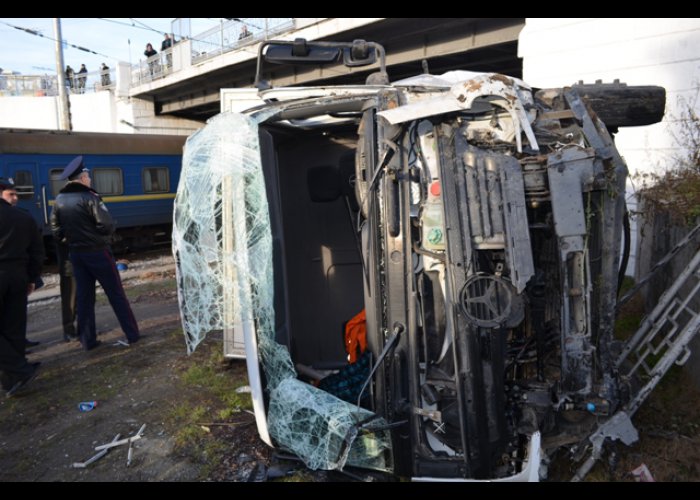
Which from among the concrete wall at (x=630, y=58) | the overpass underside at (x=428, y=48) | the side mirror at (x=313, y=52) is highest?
the overpass underside at (x=428, y=48)

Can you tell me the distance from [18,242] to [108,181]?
9296 mm

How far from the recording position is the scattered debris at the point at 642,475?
276cm

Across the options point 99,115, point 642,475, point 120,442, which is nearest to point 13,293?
point 120,442

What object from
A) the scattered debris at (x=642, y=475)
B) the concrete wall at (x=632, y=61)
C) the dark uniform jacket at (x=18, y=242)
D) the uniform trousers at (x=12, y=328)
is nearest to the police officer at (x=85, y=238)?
the dark uniform jacket at (x=18, y=242)

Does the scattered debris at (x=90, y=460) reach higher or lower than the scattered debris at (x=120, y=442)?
lower

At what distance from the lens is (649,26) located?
6613mm

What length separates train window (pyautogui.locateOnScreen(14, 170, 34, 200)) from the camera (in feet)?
37.0

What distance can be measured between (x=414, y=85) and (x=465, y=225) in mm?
963

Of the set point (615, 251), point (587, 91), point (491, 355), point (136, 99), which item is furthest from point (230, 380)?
point (136, 99)

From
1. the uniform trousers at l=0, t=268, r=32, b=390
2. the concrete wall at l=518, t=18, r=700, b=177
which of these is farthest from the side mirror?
the concrete wall at l=518, t=18, r=700, b=177

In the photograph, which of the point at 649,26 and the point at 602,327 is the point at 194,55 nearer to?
the point at 649,26

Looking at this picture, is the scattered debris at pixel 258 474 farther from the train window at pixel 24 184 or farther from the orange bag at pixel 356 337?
the train window at pixel 24 184

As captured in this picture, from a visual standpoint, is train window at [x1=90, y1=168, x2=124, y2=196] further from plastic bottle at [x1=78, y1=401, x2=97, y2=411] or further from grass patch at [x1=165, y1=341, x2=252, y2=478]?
plastic bottle at [x1=78, y1=401, x2=97, y2=411]

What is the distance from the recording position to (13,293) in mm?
4262
